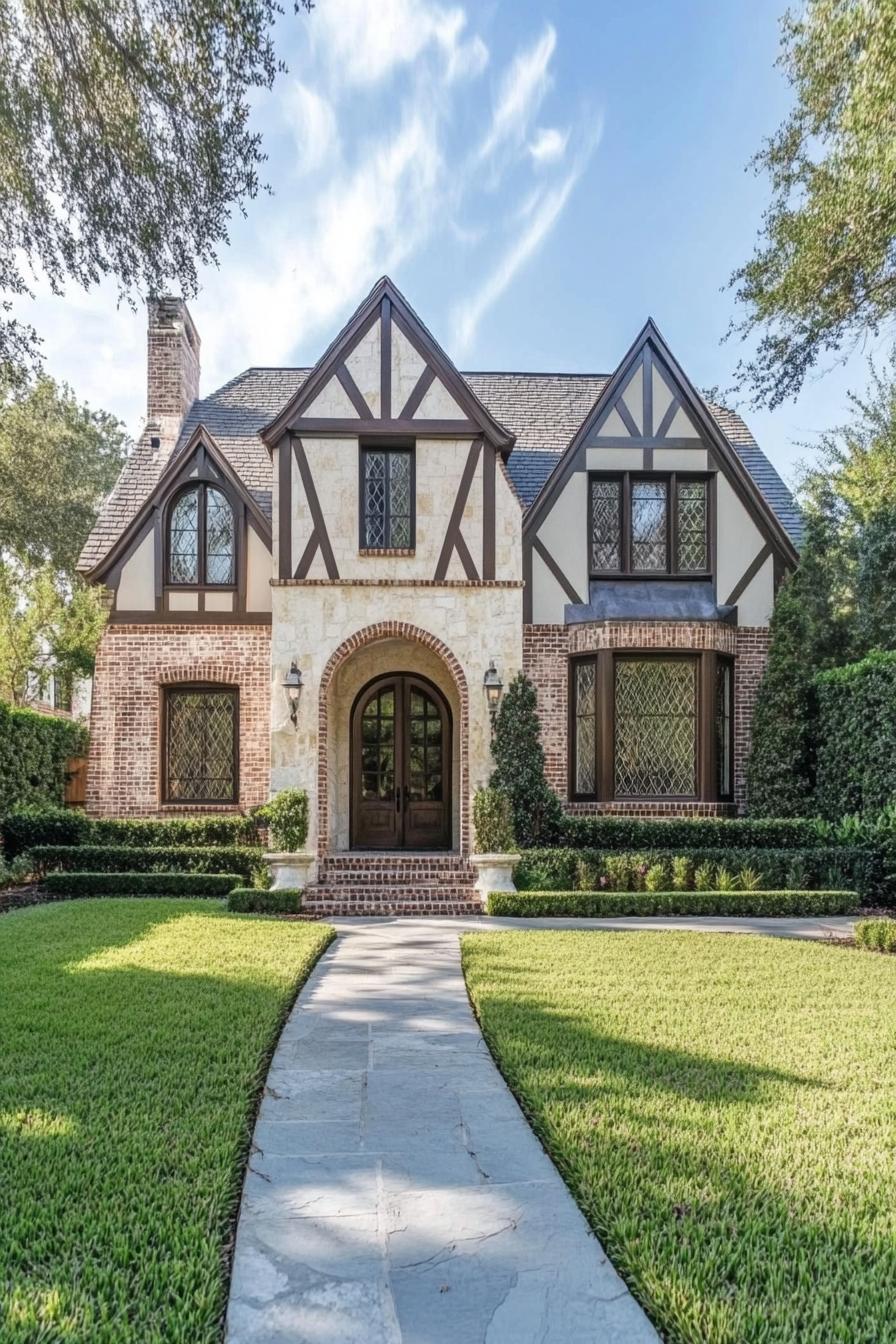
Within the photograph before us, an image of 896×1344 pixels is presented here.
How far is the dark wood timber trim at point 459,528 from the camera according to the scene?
12.3 meters

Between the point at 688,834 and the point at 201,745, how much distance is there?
300 inches

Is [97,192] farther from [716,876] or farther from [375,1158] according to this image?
[716,876]

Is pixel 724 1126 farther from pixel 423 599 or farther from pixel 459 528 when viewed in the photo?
pixel 459 528

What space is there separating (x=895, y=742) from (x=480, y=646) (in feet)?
18.4

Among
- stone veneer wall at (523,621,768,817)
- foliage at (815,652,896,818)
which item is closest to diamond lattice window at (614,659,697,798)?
stone veneer wall at (523,621,768,817)

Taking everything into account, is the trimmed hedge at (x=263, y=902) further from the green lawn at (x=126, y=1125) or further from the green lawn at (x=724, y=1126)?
the green lawn at (x=724, y=1126)

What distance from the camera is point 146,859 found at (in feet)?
36.6

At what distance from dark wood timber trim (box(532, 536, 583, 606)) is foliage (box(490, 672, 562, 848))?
1.95 m

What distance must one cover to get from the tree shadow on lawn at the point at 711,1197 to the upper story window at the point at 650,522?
9.95 m

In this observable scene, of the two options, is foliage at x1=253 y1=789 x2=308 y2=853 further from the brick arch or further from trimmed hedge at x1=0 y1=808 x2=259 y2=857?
trimmed hedge at x1=0 y1=808 x2=259 y2=857

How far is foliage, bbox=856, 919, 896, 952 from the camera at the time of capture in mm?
7805

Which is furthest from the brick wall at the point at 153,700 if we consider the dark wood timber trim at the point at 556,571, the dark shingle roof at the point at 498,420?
the dark wood timber trim at the point at 556,571

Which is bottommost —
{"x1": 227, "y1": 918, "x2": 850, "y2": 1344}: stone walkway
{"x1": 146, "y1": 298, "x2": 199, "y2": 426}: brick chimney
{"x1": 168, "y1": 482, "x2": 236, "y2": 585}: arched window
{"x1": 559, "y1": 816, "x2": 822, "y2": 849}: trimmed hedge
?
{"x1": 227, "y1": 918, "x2": 850, "y2": 1344}: stone walkway

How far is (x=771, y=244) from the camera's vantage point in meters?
10.1
